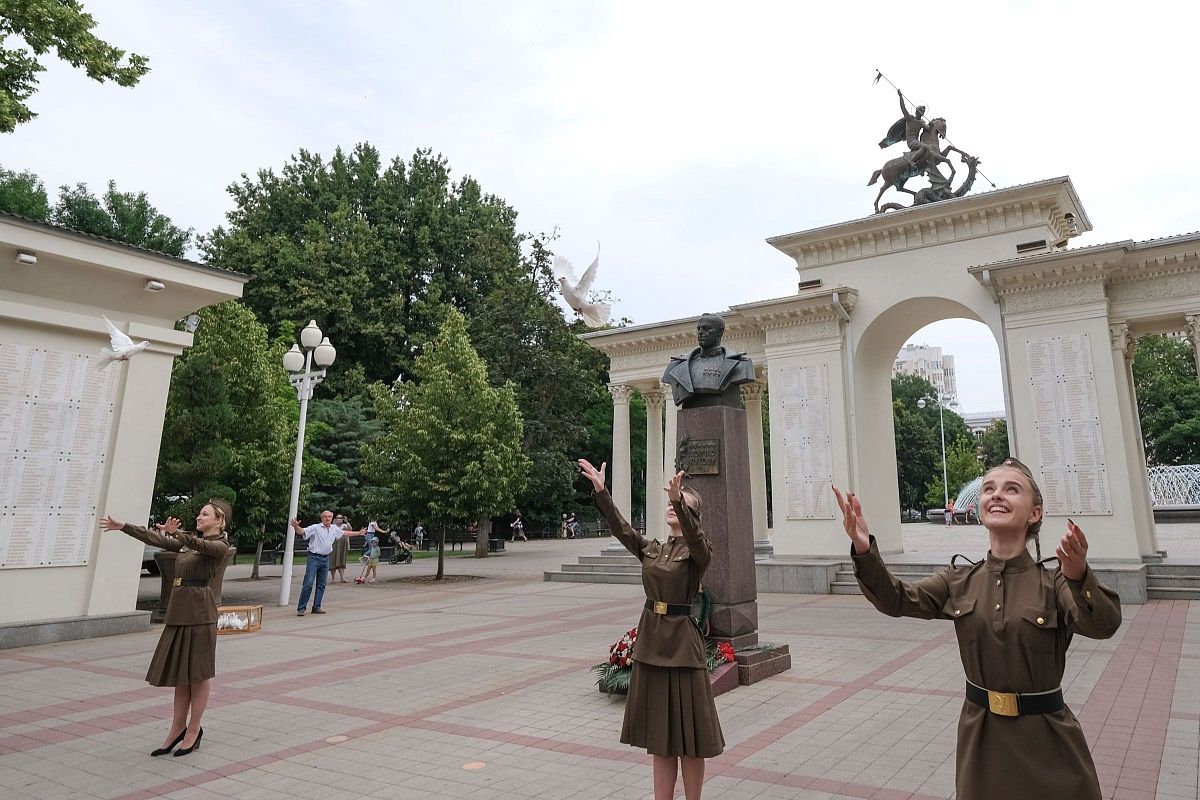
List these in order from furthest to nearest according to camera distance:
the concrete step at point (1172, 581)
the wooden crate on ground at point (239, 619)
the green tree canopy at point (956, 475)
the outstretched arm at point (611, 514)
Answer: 1. the green tree canopy at point (956, 475)
2. the concrete step at point (1172, 581)
3. the wooden crate on ground at point (239, 619)
4. the outstretched arm at point (611, 514)

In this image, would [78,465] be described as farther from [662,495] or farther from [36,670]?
[662,495]

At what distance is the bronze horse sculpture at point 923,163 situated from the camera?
746 inches

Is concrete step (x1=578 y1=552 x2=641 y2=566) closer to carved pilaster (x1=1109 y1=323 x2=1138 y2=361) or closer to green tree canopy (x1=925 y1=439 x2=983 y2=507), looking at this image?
carved pilaster (x1=1109 y1=323 x2=1138 y2=361)

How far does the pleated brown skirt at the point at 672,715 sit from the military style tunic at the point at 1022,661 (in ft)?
5.50

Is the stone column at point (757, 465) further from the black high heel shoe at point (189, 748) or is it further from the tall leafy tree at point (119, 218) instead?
the tall leafy tree at point (119, 218)

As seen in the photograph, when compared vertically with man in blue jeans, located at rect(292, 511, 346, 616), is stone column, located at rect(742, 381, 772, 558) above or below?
above

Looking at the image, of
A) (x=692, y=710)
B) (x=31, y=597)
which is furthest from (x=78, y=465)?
(x=692, y=710)

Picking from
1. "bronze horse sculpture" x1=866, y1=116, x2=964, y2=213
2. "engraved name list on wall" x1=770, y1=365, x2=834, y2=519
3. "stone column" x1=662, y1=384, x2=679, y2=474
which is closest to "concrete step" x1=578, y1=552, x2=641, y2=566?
"stone column" x1=662, y1=384, x2=679, y2=474

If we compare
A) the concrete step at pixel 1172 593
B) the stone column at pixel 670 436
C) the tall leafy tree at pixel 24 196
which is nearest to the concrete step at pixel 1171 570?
the concrete step at pixel 1172 593

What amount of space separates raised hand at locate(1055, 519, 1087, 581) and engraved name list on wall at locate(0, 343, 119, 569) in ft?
43.9

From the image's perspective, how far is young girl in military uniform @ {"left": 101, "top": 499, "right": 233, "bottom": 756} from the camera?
5.72 meters

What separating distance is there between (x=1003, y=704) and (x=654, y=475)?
20.5 meters

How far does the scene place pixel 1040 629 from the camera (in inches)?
100

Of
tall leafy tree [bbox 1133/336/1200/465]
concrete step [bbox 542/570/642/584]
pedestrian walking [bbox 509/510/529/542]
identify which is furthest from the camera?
tall leafy tree [bbox 1133/336/1200/465]
